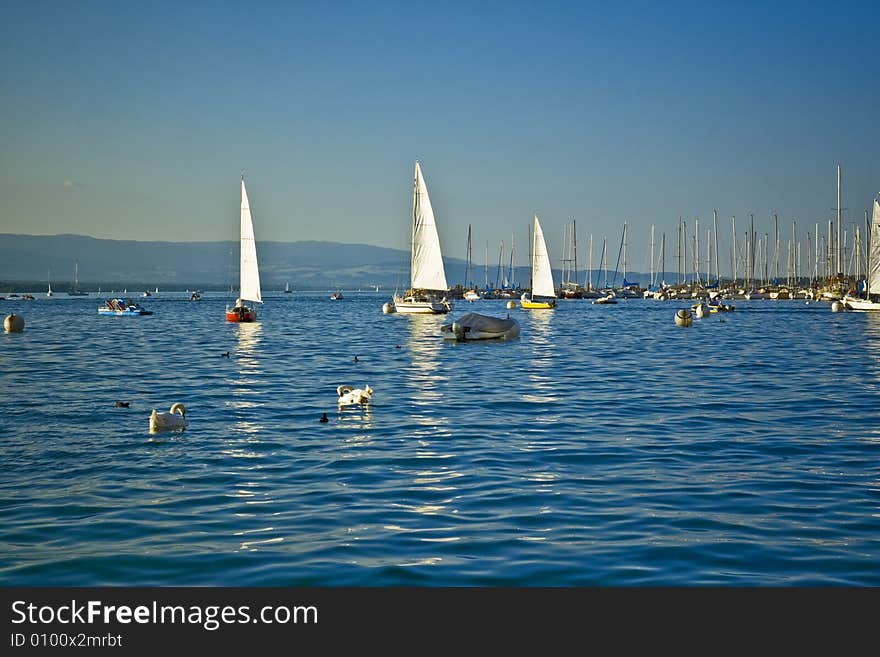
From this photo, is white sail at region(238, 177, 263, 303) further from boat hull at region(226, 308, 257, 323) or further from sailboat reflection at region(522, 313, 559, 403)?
sailboat reflection at region(522, 313, 559, 403)

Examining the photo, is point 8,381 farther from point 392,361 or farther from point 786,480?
point 786,480

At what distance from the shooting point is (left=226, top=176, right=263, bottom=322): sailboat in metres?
92.1

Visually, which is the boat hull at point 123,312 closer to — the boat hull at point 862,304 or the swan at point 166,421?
the boat hull at point 862,304

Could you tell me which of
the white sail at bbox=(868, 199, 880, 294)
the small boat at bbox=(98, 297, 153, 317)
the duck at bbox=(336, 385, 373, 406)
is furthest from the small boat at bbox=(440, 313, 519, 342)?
the small boat at bbox=(98, 297, 153, 317)

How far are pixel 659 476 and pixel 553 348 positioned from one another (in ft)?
129

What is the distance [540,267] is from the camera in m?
134

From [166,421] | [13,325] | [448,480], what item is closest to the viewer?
[448,480]

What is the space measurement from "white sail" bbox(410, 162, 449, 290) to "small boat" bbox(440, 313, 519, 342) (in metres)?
33.8

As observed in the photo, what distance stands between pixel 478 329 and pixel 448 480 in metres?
44.1

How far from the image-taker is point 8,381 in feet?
119

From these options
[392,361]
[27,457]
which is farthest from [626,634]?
[392,361]

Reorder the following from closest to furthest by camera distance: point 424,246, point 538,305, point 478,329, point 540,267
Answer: point 478,329 → point 424,246 → point 540,267 → point 538,305

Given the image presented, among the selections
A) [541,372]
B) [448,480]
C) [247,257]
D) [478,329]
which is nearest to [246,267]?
[247,257]

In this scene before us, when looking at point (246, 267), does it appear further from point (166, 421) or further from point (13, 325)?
point (166, 421)
